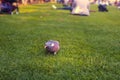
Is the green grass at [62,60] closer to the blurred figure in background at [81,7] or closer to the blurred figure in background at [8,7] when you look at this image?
the blurred figure in background at [8,7]

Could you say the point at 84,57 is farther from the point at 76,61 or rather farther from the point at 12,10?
the point at 12,10

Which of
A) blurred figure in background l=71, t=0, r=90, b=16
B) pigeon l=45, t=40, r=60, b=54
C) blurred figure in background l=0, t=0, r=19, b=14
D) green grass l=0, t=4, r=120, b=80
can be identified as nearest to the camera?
green grass l=0, t=4, r=120, b=80

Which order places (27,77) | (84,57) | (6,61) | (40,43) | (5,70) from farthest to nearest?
(40,43) < (84,57) < (6,61) < (5,70) < (27,77)

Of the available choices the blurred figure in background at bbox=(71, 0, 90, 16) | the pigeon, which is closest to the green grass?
the pigeon

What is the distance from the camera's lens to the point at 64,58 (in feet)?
27.7

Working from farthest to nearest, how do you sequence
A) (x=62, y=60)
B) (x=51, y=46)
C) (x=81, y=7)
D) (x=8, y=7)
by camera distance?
(x=81, y=7) < (x=8, y=7) < (x=51, y=46) < (x=62, y=60)

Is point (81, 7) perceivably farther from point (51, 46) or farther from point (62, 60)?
point (62, 60)

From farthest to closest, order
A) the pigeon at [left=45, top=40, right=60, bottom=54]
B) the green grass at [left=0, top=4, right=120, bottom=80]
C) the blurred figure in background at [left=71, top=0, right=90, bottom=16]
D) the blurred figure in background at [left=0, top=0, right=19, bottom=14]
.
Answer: the blurred figure in background at [left=71, top=0, right=90, bottom=16] → the blurred figure in background at [left=0, top=0, right=19, bottom=14] → the pigeon at [left=45, top=40, right=60, bottom=54] → the green grass at [left=0, top=4, right=120, bottom=80]

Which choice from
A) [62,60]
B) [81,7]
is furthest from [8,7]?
[62,60]

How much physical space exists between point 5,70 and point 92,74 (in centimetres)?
202

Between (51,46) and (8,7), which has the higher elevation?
(51,46)

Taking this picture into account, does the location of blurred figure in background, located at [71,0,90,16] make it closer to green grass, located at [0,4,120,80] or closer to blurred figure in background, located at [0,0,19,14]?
blurred figure in background, located at [0,0,19,14]

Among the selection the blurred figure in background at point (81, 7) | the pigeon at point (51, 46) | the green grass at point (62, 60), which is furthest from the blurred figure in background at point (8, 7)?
the pigeon at point (51, 46)

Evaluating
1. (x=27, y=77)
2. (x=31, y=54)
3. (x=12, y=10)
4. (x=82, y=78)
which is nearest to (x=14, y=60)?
(x=31, y=54)
